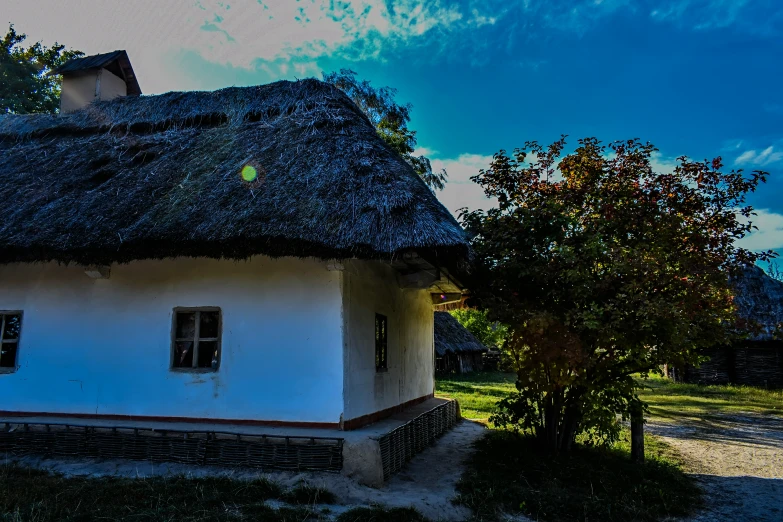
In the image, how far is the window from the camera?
8.11 meters

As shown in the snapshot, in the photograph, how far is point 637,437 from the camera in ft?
24.4

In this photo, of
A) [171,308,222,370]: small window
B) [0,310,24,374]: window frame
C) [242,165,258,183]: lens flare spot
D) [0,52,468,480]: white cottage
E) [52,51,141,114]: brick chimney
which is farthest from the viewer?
[52,51,141,114]: brick chimney

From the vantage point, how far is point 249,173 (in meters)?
7.81

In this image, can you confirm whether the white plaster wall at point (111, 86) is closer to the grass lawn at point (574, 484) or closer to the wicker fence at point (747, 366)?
the grass lawn at point (574, 484)

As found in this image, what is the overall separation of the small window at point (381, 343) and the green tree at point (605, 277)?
1.65 meters

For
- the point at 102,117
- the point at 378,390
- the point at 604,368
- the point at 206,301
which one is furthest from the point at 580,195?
the point at 102,117

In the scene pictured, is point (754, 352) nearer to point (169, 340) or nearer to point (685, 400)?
point (685, 400)

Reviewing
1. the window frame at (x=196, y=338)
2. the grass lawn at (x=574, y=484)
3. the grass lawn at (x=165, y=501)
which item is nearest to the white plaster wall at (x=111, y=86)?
the window frame at (x=196, y=338)

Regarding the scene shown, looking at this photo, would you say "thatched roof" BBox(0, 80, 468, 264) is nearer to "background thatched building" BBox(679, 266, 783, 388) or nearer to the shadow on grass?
the shadow on grass

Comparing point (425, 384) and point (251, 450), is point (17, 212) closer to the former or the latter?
point (251, 450)

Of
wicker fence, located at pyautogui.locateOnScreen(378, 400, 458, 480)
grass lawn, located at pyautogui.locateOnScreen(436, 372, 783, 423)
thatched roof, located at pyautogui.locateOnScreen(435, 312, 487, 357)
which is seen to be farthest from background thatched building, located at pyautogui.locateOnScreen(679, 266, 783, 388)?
wicker fence, located at pyautogui.locateOnScreen(378, 400, 458, 480)

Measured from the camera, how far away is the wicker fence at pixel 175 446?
6164 millimetres

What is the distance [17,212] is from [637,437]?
9.46 metres

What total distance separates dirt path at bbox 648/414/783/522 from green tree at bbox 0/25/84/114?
25608 mm
